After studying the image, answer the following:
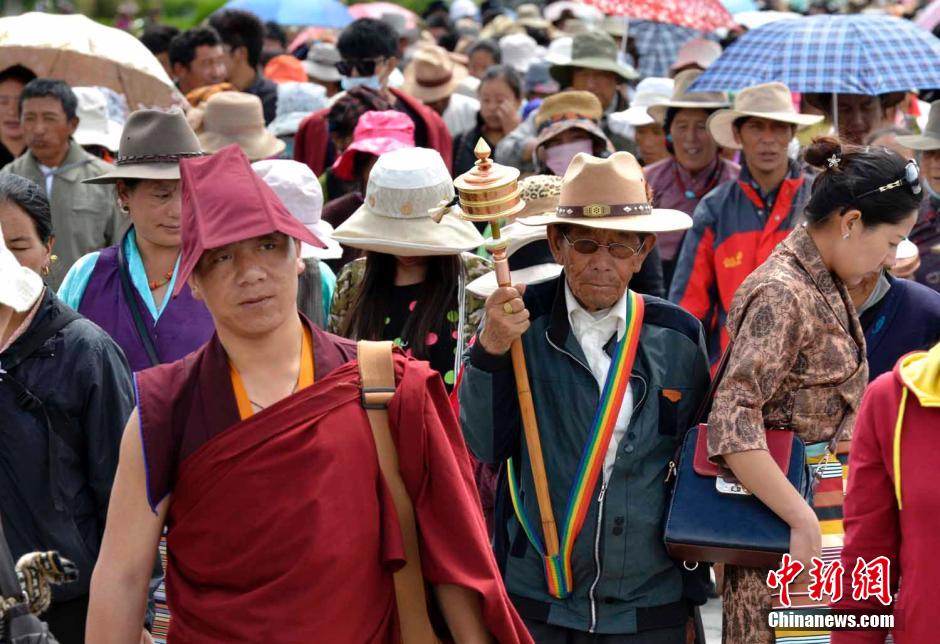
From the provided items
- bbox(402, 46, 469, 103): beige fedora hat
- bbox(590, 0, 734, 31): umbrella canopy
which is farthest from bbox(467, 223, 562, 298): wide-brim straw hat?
bbox(590, 0, 734, 31): umbrella canopy

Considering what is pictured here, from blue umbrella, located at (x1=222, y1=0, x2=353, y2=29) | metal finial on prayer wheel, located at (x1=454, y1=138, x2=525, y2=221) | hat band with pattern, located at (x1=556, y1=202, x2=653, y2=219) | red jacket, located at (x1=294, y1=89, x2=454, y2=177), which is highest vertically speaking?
metal finial on prayer wheel, located at (x1=454, y1=138, x2=525, y2=221)

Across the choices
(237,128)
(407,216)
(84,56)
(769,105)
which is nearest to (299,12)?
(84,56)

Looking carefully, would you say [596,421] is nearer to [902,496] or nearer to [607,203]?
[607,203]

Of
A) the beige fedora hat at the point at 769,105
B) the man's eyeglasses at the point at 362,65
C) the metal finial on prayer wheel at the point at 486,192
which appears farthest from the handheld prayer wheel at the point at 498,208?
the man's eyeglasses at the point at 362,65

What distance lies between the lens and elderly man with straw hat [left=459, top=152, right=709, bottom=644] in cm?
431

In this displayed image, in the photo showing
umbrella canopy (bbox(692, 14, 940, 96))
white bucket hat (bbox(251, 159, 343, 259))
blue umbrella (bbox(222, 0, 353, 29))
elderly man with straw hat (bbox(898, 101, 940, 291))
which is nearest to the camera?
white bucket hat (bbox(251, 159, 343, 259))

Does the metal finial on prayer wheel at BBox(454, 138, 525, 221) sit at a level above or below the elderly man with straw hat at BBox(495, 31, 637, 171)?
above

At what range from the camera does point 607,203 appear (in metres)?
4.45

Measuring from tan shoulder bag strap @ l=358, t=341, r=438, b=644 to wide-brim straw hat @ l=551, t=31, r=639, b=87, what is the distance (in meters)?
7.95

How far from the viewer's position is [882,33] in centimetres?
858

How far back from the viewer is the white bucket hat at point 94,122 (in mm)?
9047

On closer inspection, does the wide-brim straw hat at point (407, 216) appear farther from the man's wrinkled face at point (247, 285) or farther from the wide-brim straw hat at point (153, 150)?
the man's wrinkled face at point (247, 285)

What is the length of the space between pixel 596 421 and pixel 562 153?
378 centimetres

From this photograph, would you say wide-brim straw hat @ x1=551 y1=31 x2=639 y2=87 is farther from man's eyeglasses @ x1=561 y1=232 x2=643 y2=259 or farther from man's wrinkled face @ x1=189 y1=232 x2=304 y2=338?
man's wrinkled face @ x1=189 y1=232 x2=304 y2=338
